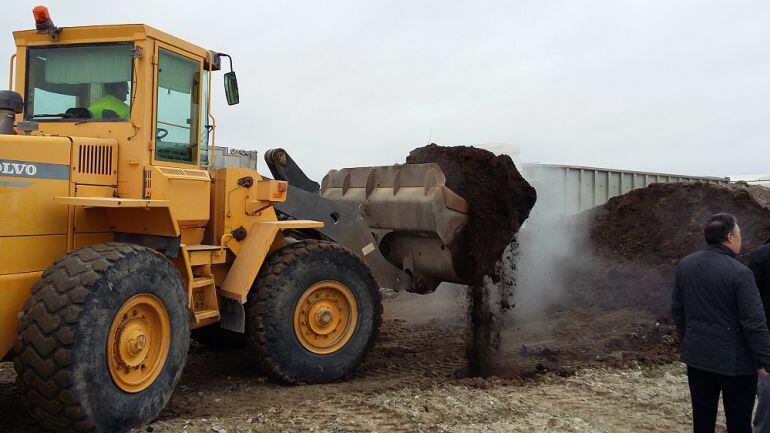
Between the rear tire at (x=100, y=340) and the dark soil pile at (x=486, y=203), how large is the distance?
310cm

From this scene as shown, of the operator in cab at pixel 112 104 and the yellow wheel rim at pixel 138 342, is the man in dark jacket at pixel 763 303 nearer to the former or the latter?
the yellow wheel rim at pixel 138 342

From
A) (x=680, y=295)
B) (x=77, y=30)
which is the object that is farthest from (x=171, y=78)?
(x=680, y=295)

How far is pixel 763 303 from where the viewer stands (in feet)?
13.6

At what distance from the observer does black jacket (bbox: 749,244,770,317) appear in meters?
4.14

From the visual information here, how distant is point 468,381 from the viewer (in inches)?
226

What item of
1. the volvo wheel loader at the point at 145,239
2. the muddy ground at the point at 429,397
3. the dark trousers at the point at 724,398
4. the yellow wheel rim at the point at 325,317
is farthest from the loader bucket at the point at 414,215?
the dark trousers at the point at 724,398

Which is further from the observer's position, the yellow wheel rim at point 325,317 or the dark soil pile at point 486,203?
the dark soil pile at point 486,203

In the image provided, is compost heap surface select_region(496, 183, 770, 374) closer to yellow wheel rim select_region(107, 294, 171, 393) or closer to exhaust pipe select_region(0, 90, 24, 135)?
yellow wheel rim select_region(107, 294, 171, 393)

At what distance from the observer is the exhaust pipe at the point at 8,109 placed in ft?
14.3

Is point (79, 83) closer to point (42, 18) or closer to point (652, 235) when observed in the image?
point (42, 18)

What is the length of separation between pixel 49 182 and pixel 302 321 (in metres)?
2.25

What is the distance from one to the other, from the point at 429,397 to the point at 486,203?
2175mm

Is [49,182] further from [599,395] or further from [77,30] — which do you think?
[599,395]

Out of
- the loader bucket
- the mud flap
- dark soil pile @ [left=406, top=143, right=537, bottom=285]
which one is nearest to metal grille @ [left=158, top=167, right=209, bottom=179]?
the mud flap
